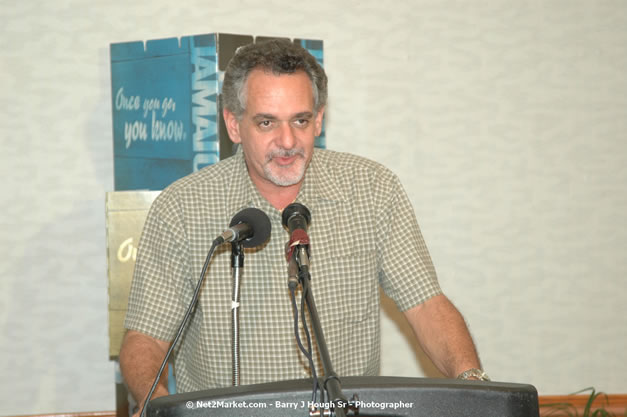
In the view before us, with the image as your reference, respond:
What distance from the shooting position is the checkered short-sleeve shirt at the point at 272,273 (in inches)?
71.7

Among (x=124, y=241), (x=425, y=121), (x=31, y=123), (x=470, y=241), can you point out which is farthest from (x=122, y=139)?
(x=470, y=241)

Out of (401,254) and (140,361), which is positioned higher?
(401,254)

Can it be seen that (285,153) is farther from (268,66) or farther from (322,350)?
(322,350)

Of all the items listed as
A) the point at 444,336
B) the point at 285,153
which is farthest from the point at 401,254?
the point at 285,153

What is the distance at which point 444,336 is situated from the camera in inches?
66.3

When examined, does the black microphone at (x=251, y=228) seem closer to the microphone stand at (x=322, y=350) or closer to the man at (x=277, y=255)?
the microphone stand at (x=322, y=350)

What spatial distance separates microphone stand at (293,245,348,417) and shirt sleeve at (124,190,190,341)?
2.34 feet

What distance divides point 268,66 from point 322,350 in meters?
1.03

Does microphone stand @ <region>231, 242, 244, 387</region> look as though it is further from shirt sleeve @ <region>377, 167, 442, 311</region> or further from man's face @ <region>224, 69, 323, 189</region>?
shirt sleeve @ <region>377, 167, 442, 311</region>

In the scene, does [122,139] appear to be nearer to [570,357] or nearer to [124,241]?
[124,241]

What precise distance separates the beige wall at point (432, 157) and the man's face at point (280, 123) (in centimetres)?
147

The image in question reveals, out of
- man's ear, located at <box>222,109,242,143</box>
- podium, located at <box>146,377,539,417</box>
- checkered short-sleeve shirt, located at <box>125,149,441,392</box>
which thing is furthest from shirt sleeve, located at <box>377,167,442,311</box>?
podium, located at <box>146,377,539,417</box>

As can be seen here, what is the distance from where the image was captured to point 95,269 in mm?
3158

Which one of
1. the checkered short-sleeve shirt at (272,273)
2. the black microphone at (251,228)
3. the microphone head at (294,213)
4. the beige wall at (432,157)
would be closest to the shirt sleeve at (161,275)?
the checkered short-sleeve shirt at (272,273)
